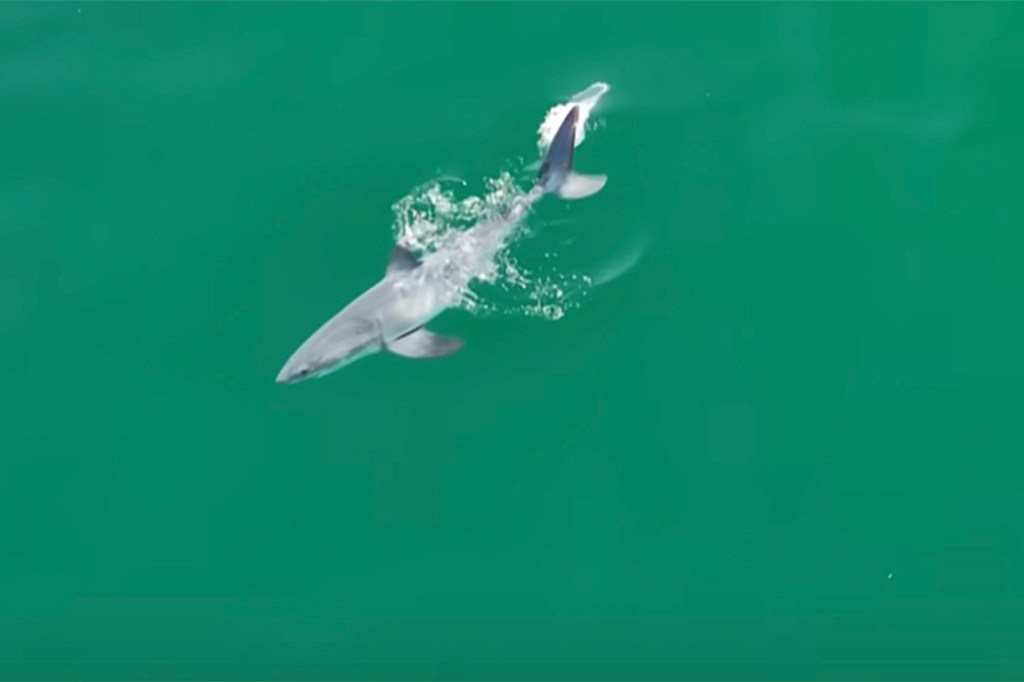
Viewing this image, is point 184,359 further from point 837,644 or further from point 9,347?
point 837,644

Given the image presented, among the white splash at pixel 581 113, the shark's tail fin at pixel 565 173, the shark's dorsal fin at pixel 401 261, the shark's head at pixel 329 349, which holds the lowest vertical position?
the shark's head at pixel 329 349

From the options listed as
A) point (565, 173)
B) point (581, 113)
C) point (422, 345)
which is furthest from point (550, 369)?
point (581, 113)

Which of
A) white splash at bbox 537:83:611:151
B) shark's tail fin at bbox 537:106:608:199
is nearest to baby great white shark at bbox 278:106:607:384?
shark's tail fin at bbox 537:106:608:199

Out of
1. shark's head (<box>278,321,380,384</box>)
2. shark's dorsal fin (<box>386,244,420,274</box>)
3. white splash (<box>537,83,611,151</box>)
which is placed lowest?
shark's head (<box>278,321,380,384</box>)

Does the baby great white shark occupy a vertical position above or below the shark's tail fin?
below

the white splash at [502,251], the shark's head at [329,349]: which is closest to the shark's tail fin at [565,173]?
the white splash at [502,251]

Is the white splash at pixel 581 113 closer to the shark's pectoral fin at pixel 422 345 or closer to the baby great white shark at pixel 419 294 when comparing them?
the baby great white shark at pixel 419 294

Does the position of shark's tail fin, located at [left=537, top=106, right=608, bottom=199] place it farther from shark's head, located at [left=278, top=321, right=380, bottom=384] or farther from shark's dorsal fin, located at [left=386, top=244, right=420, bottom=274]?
shark's head, located at [left=278, top=321, right=380, bottom=384]
